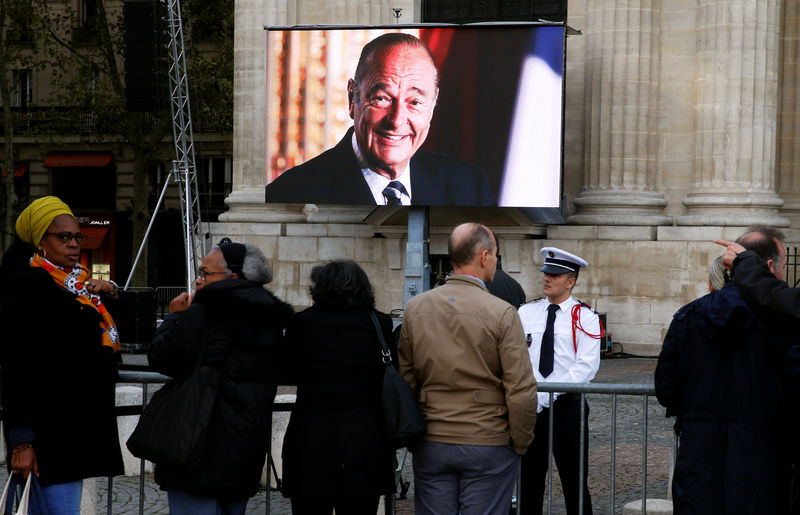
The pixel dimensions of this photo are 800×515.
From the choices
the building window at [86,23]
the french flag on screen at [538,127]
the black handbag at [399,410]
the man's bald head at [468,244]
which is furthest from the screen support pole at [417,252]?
the building window at [86,23]

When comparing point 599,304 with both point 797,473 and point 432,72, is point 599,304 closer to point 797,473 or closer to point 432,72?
point 432,72

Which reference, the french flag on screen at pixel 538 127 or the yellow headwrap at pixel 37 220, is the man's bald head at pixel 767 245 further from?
the french flag on screen at pixel 538 127

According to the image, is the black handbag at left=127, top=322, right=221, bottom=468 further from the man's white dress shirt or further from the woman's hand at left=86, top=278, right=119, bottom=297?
the man's white dress shirt

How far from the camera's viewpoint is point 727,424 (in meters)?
4.98

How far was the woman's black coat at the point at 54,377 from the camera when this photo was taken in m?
5.15

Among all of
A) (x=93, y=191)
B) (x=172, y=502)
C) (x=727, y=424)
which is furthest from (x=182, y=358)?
(x=93, y=191)

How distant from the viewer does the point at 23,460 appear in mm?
5090

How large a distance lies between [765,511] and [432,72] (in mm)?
15018

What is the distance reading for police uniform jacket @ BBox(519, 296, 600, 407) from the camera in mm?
6871

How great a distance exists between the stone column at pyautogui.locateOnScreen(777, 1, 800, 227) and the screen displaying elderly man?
592cm

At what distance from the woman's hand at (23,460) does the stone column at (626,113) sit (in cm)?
1520

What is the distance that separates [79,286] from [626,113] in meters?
15.2

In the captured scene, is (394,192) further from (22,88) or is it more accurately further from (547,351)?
(22,88)

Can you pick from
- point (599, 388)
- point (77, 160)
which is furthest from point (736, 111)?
Result: point (77, 160)
